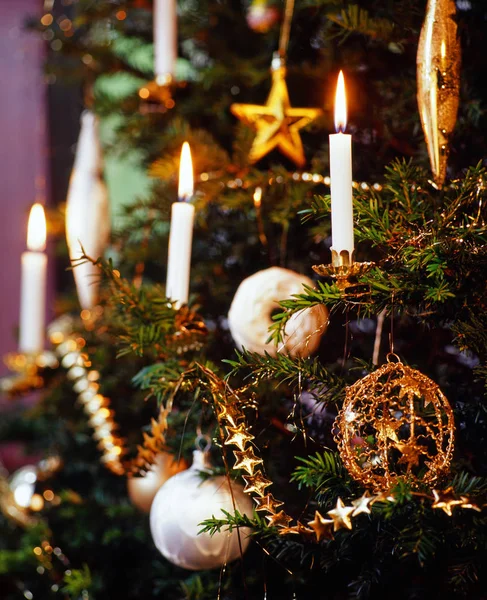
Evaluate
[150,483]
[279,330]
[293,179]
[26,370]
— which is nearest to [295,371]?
[279,330]

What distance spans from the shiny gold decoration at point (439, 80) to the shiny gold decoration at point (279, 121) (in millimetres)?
169

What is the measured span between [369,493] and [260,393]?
0.12m

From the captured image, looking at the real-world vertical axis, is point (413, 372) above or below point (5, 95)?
below

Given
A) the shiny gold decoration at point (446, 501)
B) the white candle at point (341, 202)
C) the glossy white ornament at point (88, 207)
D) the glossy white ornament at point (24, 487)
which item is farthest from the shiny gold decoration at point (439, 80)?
the glossy white ornament at point (24, 487)

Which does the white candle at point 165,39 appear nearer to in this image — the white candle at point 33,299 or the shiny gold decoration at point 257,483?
the white candle at point 33,299

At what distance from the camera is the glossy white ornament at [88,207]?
2.79 ft

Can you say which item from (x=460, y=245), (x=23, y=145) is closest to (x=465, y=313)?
(x=460, y=245)

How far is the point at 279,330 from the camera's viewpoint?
1.30 ft

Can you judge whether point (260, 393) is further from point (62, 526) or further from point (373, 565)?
point (62, 526)

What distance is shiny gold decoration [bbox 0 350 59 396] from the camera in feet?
2.62

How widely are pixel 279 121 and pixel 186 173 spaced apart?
153mm

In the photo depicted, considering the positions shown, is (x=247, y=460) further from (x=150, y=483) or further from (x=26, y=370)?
(x=26, y=370)

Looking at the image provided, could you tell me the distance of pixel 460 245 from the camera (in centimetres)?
37

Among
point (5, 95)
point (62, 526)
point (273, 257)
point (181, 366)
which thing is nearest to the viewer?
point (181, 366)
